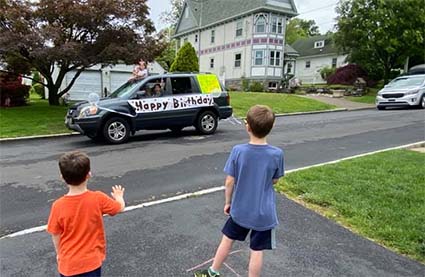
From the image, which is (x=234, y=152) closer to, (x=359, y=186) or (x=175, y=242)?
(x=175, y=242)

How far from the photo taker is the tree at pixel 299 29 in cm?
7519

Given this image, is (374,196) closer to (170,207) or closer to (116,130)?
(170,207)

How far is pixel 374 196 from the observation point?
5.09 metres

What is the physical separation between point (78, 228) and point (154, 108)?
815cm

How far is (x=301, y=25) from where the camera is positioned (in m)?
87.1

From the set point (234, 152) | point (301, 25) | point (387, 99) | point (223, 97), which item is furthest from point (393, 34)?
point (301, 25)

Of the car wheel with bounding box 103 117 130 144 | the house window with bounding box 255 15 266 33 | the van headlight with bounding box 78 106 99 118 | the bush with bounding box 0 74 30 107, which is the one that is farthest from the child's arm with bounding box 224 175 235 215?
the house window with bounding box 255 15 266 33

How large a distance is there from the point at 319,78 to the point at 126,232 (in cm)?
4453

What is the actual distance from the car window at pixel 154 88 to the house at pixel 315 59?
36161mm

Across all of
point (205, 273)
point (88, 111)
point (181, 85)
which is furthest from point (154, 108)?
point (205, 273)

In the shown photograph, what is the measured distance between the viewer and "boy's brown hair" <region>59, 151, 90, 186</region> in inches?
90.5

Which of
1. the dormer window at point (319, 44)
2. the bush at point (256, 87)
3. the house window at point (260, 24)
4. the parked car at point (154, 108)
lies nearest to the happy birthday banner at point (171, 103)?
the parked car at point (154, 108)

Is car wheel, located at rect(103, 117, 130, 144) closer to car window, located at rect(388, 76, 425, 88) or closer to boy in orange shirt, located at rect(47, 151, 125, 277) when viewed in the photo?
boy in orange shirt, located at rect(47, 151, 125, 277)

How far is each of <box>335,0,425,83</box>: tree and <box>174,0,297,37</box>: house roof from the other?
7.40 meters
